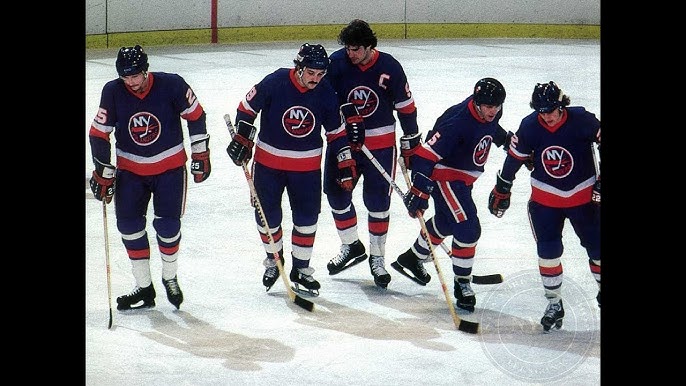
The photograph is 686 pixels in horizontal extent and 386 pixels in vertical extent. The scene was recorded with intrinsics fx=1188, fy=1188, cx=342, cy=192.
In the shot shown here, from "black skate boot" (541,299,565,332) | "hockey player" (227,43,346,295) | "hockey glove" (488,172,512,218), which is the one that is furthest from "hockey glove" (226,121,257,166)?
"black skate boot" (541,299,565,332)

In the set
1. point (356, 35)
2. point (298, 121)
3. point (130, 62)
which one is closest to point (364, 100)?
point (356, 35)

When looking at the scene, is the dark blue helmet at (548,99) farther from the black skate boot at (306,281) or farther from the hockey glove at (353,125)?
the black skate boot at (306,281)

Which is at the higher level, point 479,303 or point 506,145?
point 506,145

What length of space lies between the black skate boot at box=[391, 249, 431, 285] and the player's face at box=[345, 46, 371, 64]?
894 millimetres

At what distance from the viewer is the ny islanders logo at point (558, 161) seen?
15.3 ft

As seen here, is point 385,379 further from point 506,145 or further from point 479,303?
point 506,145

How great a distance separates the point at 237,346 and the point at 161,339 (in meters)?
0.31

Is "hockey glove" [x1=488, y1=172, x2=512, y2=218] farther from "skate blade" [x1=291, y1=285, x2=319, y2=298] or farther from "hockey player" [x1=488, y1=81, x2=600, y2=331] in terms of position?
"skate blade" [x1=291, y1=285, x2=319, y2=298]

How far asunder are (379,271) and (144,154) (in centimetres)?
123

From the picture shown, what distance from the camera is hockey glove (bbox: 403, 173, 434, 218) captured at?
490cm

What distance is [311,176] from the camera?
5098mm
